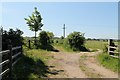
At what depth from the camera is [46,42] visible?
127ft

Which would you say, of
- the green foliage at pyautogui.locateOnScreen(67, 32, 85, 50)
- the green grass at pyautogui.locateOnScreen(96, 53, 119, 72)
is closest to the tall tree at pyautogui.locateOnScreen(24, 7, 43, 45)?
the green foliage at pyautogui.locateOnScreen(67, 32, 85, 50)

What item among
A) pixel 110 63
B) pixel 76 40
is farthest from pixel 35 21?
pixel 110 63

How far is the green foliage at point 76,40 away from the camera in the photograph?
36838 millimetres

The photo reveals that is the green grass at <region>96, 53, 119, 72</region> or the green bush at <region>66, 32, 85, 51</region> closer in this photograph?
the green grass at <region>96, 53, 119, 72</region>

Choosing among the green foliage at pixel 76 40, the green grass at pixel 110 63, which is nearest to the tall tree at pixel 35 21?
the green foliage at pixel 76 40

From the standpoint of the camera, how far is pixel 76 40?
3725cm

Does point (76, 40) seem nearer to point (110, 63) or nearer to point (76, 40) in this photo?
point (76, 40)

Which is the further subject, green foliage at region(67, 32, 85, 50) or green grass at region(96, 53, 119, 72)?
green foliage at region(67, 32, 85, 50)

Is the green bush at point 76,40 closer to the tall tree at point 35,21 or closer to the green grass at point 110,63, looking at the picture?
the tall tree at point 35,21

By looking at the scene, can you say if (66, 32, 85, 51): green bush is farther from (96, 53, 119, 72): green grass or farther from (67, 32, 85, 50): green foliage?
(96, 53, 119, 72): green grass

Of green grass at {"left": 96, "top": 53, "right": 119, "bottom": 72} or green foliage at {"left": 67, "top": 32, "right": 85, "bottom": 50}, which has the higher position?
green foliage at {"left": 67, "top": 32, "right": 85, "bottom": 50}

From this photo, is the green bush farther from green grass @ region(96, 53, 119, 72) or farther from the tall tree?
green grass @ region(96, 53, 119, 72)

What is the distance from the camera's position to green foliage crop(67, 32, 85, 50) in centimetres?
3684

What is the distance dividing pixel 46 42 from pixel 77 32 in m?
4.49
